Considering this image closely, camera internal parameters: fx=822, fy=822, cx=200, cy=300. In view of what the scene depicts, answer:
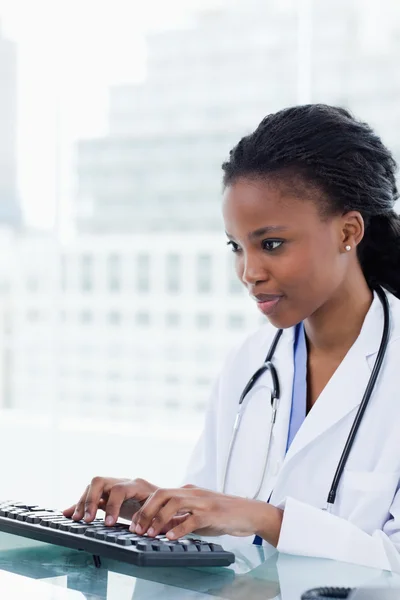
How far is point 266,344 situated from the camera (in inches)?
66.8

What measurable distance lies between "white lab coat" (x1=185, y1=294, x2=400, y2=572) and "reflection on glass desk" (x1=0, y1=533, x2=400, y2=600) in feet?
0.35

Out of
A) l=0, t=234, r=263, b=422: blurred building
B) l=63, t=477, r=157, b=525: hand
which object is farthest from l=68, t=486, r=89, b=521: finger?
l=0, t=234, r=263, b=422: blurred building

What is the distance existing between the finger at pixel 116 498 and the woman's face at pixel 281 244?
389 mm

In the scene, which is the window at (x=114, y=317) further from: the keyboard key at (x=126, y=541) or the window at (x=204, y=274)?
the keyboard key at (x=126, y=541)

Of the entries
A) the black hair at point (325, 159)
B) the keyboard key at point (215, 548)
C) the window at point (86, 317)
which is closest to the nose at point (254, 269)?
the black hair at point (325, 159)

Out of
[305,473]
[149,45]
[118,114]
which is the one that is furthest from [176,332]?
[305,473]

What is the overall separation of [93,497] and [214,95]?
2.79 meters

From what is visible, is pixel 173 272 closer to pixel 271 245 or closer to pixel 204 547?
pixel 271 245

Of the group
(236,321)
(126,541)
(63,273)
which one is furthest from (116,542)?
(63,273)

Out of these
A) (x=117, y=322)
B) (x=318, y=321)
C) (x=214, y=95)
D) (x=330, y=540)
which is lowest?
(x=330, y=540)

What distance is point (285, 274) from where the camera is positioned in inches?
54.1

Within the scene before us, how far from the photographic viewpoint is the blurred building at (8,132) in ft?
12.8

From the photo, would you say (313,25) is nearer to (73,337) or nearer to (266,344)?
(73,337)

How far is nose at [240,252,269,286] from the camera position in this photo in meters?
1.37
